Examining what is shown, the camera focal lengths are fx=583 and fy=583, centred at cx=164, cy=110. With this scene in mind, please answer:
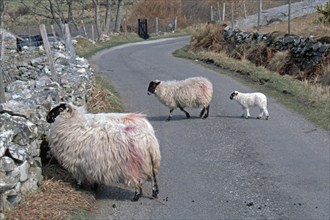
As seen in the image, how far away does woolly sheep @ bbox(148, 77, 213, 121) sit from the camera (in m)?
13.6

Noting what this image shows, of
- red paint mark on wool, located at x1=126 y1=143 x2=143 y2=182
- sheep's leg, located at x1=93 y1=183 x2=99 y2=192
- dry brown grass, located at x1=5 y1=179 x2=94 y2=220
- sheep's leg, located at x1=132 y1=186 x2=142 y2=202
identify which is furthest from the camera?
sheep's leg, located at x1=93 y1=183 x2=99 y2=192

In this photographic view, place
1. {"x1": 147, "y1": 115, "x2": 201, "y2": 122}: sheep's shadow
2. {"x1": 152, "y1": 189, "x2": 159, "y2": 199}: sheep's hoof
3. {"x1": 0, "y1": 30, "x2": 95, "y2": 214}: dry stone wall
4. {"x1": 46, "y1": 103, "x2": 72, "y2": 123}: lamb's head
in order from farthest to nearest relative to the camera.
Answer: {"x1": 147, "y1": 115, "x2": 201, "y2": 122}: sheep's shadow → {"x1": 46, "y1": 103, "x2": 72, "y2": 123}: lamb's head → {"x1": 152, "y1": 189, "x2": 159, "y2": 199}: sheep's hoof → {"x1": 0, "y1": 30, "x2": 95, "y2": 214}: dry stone wall

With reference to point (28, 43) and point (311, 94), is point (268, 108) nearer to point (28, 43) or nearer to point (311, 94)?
point (311, 94)

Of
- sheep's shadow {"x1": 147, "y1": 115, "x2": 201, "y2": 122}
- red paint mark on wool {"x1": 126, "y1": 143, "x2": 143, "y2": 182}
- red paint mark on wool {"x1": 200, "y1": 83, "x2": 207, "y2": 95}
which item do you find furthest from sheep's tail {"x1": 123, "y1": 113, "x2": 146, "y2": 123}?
sheep's shadow {"x1": 147, "y1": 115, "x2": 201, "y2": 122}

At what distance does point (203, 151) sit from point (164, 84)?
3289 millimetres

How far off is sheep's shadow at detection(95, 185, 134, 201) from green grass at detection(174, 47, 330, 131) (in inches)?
223

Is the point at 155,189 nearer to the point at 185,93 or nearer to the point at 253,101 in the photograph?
the point at 185,93

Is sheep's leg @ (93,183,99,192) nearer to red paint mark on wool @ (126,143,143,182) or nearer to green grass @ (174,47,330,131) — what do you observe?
red paint mark on wool @ (126,143,143,182)

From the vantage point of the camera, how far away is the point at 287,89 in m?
17.1

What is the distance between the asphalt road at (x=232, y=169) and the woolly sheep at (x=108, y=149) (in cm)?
43

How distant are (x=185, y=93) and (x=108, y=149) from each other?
19.5 feet

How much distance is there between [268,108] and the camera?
15.0 metres

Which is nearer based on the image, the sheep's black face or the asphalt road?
Result: the asphalt road

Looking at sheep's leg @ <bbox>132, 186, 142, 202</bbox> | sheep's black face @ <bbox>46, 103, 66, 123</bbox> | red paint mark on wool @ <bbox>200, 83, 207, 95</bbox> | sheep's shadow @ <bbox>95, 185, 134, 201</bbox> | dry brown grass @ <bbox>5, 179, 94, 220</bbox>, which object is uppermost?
sheep's black face @ <bbox>46, 103, 66, 123</bbox>
